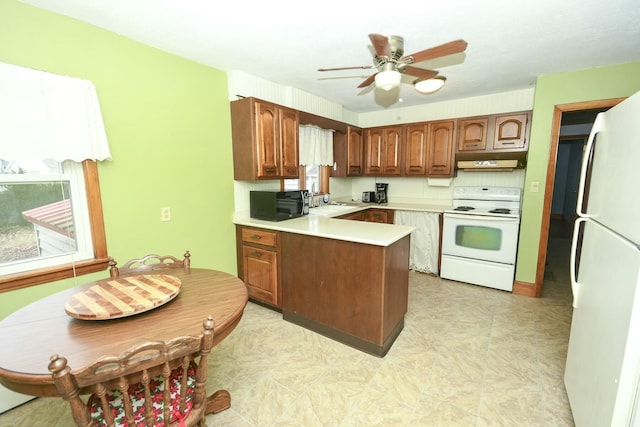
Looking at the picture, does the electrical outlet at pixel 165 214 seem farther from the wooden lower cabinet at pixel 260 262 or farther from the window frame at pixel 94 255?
the wooden lower cabinet at pixel 260 262

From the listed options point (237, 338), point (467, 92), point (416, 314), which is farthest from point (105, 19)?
point (467, 92)

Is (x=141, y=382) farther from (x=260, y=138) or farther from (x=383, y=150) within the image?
(x=383, y=150)

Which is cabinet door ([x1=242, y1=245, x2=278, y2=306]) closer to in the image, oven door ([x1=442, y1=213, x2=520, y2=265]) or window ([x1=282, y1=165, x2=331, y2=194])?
window ([x1=282, y1=165, x2=331, y2=194])

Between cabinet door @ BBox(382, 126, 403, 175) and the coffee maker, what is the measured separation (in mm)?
292

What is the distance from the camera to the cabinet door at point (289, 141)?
9.42ft

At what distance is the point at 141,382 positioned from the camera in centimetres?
96

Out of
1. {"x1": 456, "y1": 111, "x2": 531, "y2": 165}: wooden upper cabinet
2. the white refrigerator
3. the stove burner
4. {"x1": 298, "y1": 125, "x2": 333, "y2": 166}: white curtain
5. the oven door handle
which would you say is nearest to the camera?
the white refrigerator

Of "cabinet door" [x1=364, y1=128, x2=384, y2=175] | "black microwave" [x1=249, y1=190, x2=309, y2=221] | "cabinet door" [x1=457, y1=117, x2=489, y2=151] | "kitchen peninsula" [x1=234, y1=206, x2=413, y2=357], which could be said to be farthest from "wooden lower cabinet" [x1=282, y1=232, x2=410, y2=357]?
"cabinet door" [x1=364, y1=128, x2=384, y2=175]

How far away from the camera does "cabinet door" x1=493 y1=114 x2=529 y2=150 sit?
10.4 ft

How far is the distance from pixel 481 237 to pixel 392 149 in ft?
5.56

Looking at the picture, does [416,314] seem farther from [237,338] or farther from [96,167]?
[96,167]

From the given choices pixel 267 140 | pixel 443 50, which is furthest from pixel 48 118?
pixel 443 50

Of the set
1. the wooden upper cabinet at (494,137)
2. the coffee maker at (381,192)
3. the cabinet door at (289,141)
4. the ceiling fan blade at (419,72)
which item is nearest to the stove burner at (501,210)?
the wooden upper cabinet at (494,137)

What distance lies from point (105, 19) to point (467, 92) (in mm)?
3655
